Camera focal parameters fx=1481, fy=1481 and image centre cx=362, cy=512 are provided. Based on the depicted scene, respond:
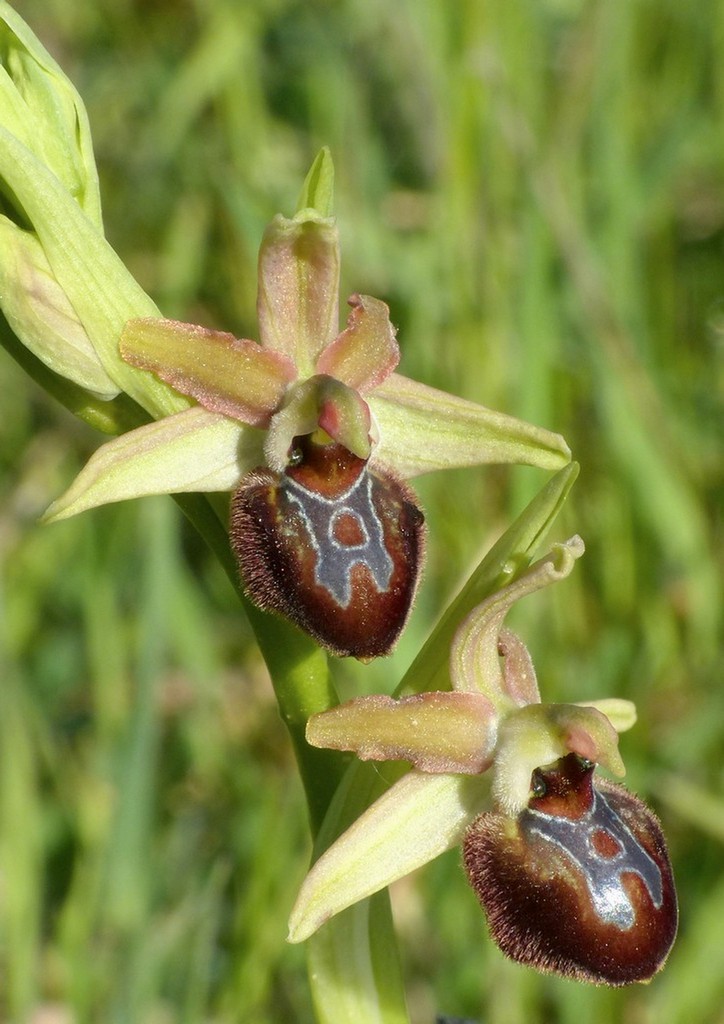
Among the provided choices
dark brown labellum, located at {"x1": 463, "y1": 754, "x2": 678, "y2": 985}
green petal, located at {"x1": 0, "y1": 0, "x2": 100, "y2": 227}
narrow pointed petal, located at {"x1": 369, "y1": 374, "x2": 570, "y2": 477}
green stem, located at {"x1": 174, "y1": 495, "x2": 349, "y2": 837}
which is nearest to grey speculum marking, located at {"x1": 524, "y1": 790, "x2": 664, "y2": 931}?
dark brown labellum, located at {"x1": 463, "y1": 754, "x2": 678, "y2": 985}

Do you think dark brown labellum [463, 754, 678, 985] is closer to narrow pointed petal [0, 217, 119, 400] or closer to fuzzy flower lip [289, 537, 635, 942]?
fuzzy flower lip [289, 537, 635, 942]

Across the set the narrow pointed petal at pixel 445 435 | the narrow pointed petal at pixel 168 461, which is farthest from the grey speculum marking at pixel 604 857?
the narrow pointed petal at pixel 168 461

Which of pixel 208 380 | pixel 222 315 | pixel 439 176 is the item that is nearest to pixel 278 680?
pixel 208 380

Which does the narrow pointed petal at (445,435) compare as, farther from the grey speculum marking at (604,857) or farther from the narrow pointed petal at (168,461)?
the grey speculum marking at (604,857)

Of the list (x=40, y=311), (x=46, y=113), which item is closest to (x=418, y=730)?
(x=40, y=311)

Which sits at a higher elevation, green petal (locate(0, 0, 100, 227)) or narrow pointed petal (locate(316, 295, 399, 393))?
green petal (locate(0, 0, 100, 227))

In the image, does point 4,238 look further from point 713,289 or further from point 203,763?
point 713,289
